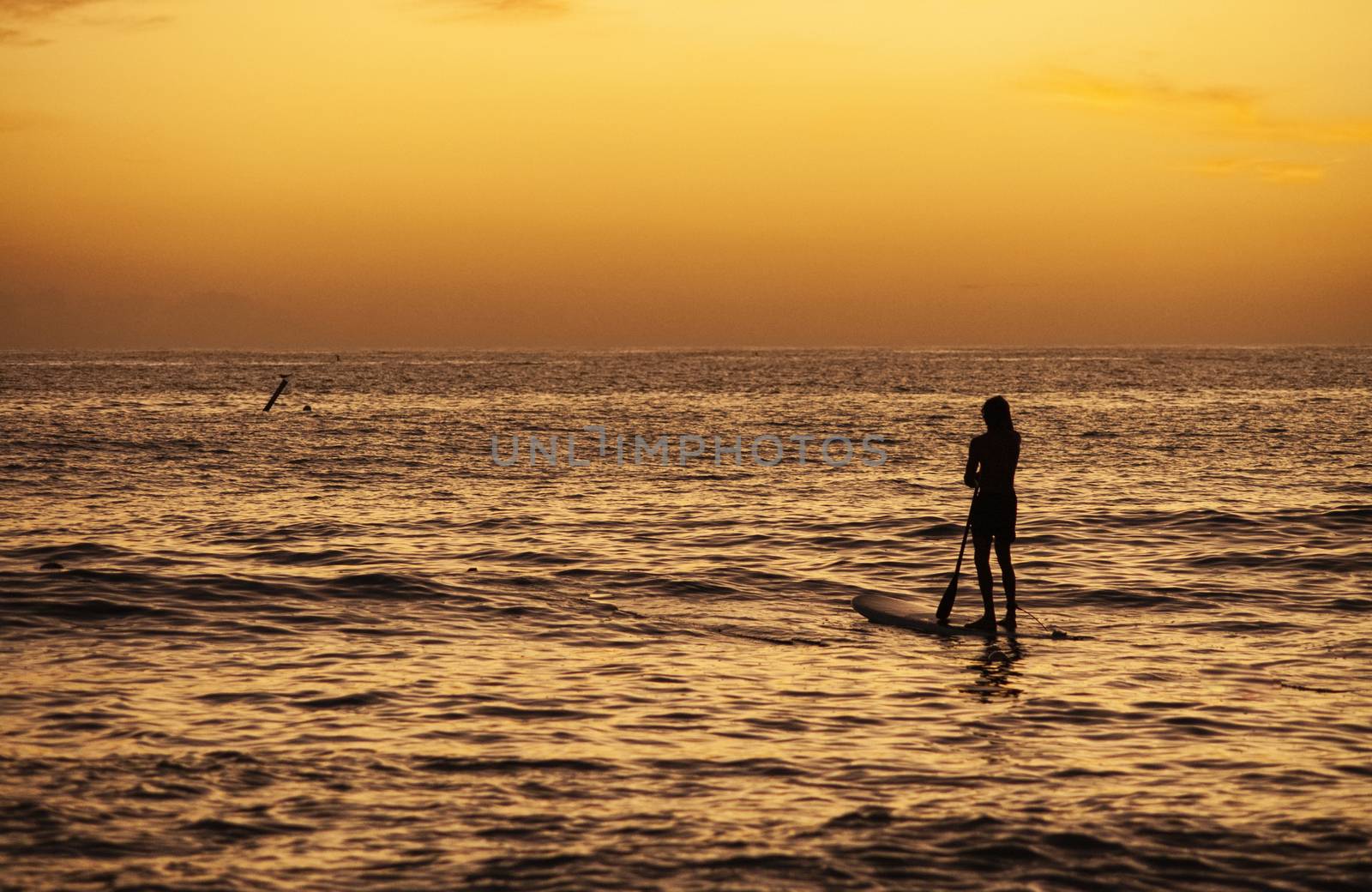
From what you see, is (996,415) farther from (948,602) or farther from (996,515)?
(948,602)

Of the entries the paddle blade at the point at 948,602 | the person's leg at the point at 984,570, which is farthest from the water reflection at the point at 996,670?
the paddle blade at the point at 948,602

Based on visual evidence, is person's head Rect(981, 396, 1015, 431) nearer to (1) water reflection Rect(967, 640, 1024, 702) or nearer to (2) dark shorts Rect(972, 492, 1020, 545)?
(2) dark shorts Rect(972, 492, 1020, 545)

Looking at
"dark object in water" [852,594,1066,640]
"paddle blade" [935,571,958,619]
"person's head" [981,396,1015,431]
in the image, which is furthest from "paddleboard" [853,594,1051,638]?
"person's head" [981,396,1015,431]

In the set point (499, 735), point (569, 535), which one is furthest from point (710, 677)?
point (569, 535)

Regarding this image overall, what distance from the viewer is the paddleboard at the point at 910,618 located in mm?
15438

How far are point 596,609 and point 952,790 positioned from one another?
27.1ft

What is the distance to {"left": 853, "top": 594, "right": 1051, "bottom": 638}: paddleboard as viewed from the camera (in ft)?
50.6

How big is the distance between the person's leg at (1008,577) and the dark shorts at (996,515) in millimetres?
67

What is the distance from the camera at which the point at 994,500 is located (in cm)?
1582

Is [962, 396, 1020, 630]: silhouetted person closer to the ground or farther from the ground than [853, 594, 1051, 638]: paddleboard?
farther from the ground

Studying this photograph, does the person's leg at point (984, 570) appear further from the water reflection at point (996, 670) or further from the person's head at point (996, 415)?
the person's head at point (996, 415)

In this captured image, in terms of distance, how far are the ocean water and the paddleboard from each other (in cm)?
26

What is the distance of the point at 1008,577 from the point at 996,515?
76cm

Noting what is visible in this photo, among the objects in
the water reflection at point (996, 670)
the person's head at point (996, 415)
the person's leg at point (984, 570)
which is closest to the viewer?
the water reflection at point (996, 670)
